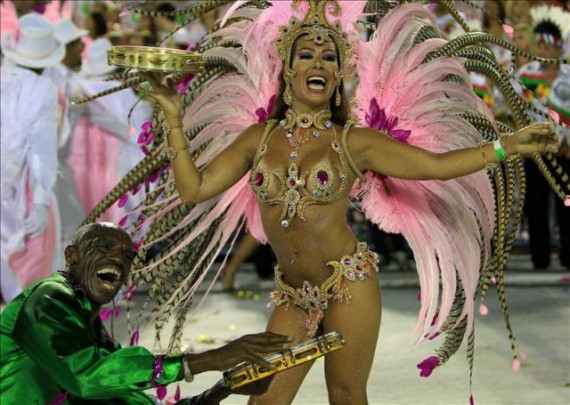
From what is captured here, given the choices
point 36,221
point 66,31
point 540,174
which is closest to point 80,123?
point 66,31

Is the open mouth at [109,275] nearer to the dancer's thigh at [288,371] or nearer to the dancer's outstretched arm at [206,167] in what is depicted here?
the dancer's outstretched arm at [206,167]

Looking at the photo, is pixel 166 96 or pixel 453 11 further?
pixel 453 11

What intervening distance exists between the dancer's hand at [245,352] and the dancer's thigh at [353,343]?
0.59 m

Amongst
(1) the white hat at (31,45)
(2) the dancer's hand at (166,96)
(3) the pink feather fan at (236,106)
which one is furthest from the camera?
(1) the white hat at (31,45)

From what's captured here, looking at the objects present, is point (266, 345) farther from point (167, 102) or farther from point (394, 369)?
point (394, 369)

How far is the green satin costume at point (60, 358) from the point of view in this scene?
3.67 meters

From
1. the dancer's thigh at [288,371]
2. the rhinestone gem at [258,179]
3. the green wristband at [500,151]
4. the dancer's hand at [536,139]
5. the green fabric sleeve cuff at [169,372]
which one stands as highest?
the dancer's hand at [536,139]

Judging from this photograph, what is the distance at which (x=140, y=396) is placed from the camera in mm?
3996

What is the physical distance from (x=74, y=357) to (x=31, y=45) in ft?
18.6

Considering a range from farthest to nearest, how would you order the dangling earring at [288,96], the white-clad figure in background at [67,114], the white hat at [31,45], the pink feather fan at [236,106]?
the white-clad figure in background at [67,114] → the white hat at [31,45] → the pink feather fan at [236,106] → the dangling earring at [288,96]

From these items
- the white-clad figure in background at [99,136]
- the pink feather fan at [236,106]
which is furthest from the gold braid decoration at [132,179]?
the white-clad figure in background at [99,136]

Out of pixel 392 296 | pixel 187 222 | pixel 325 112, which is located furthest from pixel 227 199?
pixel 392 296

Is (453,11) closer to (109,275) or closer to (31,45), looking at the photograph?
(109,275)

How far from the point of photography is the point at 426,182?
15.6 ft
